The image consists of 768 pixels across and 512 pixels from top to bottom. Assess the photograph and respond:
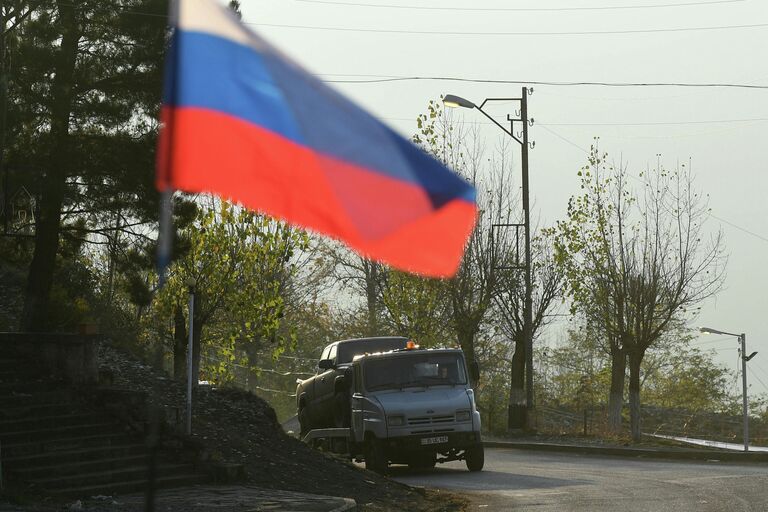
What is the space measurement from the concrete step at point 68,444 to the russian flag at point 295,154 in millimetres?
10244

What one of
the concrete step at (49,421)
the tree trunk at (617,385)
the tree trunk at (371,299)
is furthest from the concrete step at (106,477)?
the tree trunk at (371,299)

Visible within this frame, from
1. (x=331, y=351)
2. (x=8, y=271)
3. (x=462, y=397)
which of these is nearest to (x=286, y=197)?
(x=462, y=397)

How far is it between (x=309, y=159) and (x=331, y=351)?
18651mm

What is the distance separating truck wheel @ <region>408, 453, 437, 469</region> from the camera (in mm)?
21961

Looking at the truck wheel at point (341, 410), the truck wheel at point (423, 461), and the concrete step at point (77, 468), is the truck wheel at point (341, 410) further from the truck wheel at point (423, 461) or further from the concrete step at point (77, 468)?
the concrete step at point (77, 468)

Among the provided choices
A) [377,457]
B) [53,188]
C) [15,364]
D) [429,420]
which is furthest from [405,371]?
[53,188]

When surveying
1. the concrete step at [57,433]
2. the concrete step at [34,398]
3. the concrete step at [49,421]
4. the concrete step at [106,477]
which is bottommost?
the concrete step at [106,477]

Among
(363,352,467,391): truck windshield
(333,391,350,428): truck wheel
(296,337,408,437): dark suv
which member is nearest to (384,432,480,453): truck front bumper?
(363,352,467,391): truck windshield

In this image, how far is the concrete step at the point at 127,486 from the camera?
1433cm

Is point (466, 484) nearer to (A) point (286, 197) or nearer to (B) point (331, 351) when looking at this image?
(B) point (331, 351)

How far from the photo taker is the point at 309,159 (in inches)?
231

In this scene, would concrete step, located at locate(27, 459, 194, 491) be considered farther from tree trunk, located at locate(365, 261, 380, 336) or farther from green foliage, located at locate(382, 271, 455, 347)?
tree trunk, located at locate(365, 261, 380, 336)

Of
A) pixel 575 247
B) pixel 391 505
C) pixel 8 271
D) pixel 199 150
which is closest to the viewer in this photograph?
pixel 199 150

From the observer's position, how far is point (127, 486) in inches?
604
